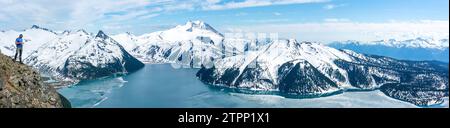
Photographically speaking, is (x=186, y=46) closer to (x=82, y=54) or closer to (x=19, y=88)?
(x=82, y=54)

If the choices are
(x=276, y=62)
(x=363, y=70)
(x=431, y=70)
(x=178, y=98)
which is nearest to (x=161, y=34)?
(x=276, y=62)

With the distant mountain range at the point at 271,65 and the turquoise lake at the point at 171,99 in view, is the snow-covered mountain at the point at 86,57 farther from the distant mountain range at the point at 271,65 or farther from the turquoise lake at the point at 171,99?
the turquoise lake at the point at 171,99

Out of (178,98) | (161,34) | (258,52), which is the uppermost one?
(161,34)

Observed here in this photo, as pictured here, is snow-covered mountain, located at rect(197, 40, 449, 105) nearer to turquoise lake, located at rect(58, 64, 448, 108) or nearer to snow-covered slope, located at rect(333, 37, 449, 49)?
snow-covered slope, located at rect(333, 37, 449, 49)

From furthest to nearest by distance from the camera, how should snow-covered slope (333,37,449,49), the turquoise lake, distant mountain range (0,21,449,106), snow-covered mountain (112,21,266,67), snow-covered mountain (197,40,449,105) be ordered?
snow-covered mountain (112,21,266,67), snow-covered mountain (197,40,449,105), distant mountain range (0,21,449,106), the turquoise lake, snow-covered slope (333,37,449,49)

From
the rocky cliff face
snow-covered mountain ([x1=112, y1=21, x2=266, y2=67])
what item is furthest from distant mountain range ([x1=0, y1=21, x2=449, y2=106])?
the rocky cliff face

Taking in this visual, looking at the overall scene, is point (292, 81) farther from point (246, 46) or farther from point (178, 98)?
point (178, 98)
